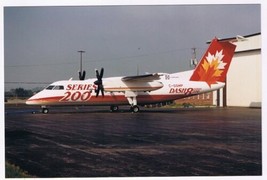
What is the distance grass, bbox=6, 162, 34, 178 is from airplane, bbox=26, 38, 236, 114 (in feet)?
57.7

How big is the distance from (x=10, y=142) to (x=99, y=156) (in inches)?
155

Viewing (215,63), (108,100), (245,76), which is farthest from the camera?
(245,76)

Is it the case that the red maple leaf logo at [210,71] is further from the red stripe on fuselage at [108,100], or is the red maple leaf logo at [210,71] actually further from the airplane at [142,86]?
the red stripe on fuselage at [108,100]

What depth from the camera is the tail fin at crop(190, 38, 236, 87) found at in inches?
1061

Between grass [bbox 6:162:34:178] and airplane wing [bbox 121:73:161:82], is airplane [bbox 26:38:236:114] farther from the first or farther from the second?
grass [bbox 6:162:34:178]

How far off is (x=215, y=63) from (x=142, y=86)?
615 centimetres

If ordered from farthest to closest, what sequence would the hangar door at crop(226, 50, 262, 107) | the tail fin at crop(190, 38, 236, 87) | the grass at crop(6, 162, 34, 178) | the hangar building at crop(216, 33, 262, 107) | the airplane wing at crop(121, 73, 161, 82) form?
the hangar building at crop(216, 33, 262, 107), the hangar door at crop(226, 50, 262, 107), the tail fin at crop(190, 38, 236, 87), the airplane wing at crop(121, 73, 161, 82), the grass at crop(6, 162, 34, 178)

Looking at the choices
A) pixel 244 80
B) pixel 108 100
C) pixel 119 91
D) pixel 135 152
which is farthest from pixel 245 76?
pixel 135 152

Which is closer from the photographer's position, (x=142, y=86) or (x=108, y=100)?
(x=142, y=86)

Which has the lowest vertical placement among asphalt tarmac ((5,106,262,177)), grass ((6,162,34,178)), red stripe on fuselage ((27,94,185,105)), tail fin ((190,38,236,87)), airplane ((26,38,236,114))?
grass ((6,162,34,178))

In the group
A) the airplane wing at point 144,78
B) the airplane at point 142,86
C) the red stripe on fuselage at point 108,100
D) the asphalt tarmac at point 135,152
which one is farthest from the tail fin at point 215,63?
the asphalt tarmac at point 135,152

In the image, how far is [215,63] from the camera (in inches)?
1087

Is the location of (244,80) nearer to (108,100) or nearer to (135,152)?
(108,100)

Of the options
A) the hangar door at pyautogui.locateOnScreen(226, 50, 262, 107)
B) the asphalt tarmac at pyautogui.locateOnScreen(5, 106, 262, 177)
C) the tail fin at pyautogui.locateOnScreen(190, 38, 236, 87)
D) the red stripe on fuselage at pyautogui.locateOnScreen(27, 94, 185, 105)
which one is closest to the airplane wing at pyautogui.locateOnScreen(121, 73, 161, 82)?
the red stripe on fuselage at pyautogui.locateOnScreen(27, 94, 185, 105)
